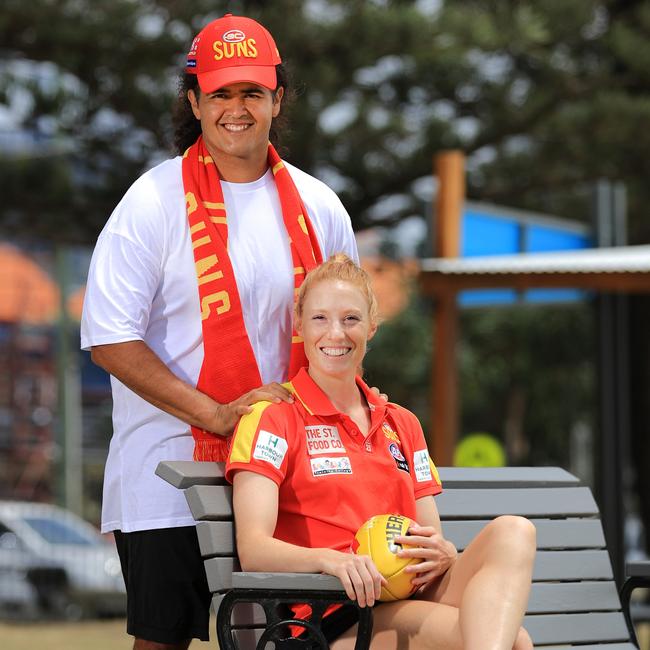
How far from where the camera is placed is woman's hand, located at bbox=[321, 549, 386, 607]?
329 centimetres

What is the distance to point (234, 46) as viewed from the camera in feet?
12.3

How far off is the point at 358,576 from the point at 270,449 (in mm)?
403

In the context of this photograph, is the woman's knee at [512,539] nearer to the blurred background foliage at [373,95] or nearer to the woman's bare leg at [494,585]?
the woman's bare leg at [494,585]

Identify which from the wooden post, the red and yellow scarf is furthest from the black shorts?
the wooden post

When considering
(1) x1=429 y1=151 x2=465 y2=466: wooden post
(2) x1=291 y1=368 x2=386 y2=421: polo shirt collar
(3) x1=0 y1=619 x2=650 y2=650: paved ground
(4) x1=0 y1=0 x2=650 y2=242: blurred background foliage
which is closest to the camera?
(2) x1=291 y1=368 x2=386 y2=421: polo shirt collar

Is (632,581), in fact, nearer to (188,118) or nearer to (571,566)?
(571,566)

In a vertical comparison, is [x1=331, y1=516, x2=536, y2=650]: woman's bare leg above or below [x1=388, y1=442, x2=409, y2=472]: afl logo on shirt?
below

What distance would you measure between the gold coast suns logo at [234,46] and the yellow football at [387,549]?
119cm

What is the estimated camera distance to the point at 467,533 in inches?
172

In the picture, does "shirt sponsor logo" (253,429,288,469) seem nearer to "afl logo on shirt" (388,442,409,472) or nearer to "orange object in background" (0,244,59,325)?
"afl logo on shirt" (388,442,409,472)

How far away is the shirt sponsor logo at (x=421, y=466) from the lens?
376 centimetres

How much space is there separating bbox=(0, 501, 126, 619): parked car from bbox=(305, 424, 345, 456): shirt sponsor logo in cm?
1178

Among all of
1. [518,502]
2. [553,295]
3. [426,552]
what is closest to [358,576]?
[426,552]

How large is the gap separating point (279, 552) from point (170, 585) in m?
0.43
